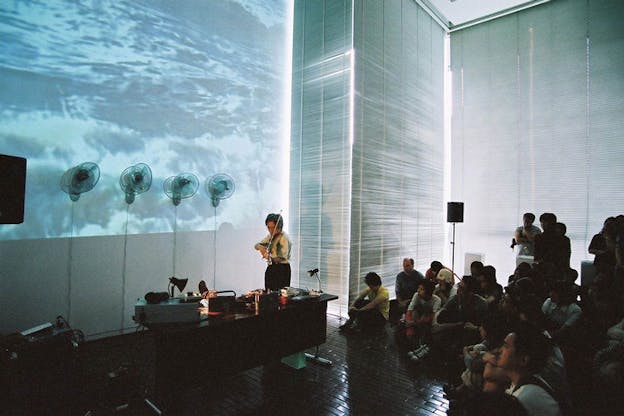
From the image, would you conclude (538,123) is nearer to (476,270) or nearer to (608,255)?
(608,255)

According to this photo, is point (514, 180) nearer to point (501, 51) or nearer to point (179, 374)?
point (501, 51)

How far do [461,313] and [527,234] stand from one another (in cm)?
283

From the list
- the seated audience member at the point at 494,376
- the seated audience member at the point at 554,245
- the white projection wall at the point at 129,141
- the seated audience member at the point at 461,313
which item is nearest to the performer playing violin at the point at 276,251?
the white projection wall at the point at 129,141

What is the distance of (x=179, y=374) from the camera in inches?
Answer: 107

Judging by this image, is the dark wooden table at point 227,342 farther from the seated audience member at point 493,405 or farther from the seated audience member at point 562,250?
the seated audience member at point 562,250

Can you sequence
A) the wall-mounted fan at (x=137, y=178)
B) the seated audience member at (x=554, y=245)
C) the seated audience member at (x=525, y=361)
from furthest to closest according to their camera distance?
the seated audience member at (x=554, y=245) → the wall-mounted fan at (x=137, y=178) → the seated audience member at (x=525, y=361)

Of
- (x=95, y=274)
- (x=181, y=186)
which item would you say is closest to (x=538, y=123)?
(x=181, y=186)

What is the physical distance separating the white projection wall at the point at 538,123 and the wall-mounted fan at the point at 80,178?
281 inches

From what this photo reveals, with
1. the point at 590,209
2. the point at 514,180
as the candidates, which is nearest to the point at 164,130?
the point at 514,180

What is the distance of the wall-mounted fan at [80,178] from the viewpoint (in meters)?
3.98

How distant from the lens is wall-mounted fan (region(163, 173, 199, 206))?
191 inches

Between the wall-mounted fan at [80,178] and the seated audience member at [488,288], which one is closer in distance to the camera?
the wall-mounted fan at [80,178]

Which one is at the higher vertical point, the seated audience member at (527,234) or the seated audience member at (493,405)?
the seated audience member at (527,234)

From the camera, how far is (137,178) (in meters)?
4.34
